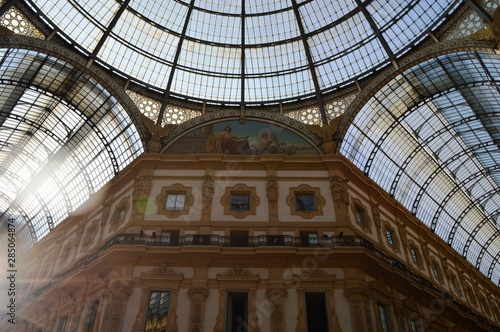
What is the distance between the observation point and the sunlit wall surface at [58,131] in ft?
102

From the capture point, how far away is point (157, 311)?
22.1 metres

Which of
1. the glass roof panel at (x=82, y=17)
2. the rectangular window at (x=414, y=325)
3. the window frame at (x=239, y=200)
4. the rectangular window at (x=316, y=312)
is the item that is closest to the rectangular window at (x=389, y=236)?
Result: the rectangular window at (x=414, y=325)

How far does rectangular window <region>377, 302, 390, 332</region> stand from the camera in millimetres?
23188

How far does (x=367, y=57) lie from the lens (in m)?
32.0

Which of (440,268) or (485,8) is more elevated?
(485,8)

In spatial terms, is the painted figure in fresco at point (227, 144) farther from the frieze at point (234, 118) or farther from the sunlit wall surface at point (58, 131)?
the sunlit wall surface at point (58, 131)

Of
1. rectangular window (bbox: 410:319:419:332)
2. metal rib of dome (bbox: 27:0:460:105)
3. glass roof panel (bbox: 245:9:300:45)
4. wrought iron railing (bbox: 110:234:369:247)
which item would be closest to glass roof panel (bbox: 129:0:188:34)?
metal rib of dome (bbox: 27:0:460:105)

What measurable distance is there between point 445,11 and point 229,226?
2125cm

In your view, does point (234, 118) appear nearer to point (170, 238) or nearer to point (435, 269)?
point (170, 238)

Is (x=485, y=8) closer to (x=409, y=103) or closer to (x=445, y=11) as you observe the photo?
(x=445, y=11)

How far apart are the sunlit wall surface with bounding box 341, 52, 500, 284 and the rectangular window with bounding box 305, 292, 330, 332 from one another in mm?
13958

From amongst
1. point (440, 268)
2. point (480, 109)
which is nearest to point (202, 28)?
point (480, 109)

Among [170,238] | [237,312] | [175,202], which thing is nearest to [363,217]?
[237,312]

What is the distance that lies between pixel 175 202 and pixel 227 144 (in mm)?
6138
